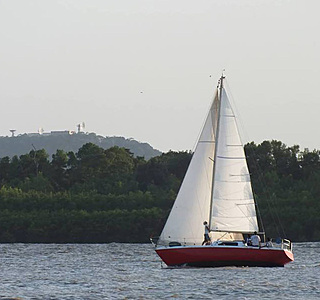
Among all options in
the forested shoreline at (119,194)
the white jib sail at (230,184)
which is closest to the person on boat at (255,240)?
the white jib sail at (230,184)

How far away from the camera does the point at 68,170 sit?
505 ft

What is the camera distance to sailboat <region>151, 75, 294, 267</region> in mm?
63500

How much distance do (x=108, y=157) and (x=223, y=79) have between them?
8820cm

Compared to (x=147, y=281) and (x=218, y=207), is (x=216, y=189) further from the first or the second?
(x=147, y=281)

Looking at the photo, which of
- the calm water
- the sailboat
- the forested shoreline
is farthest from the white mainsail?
the forested shoreline

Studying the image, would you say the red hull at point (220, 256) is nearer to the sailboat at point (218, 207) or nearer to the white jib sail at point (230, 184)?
the sailboat at point (218, 207)

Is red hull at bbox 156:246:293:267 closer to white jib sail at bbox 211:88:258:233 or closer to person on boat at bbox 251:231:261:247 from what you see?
person on boat at bbox 251:231:261:247

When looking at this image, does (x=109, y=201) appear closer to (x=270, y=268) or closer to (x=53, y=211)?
(x=53, y=211)

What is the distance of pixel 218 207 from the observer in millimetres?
64938

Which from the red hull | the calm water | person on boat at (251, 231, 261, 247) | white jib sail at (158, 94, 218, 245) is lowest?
the calm water

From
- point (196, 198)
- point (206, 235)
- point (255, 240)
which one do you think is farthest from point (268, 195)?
point (206, 235)

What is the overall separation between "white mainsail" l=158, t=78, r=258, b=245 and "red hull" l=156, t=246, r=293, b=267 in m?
1.28

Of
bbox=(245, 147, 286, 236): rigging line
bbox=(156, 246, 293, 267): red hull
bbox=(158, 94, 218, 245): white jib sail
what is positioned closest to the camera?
bbox=(156, 246, 293, 267): red hull

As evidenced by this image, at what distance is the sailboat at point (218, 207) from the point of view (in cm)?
6350
